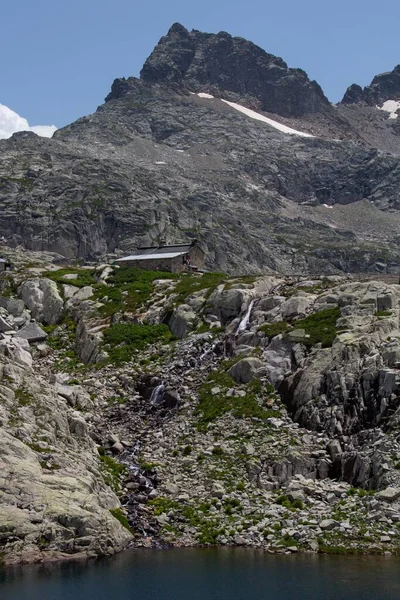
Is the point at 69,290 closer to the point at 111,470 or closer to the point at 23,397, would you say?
Answer: the point at 23,397

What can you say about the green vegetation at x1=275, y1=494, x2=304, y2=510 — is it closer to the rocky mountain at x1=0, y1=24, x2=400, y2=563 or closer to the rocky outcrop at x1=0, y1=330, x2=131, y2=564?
the rocky mountain at x1=0, y1=24, x2=400, y2=563

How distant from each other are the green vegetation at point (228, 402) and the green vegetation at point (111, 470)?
8330 millimetres

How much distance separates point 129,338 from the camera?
7769 centimetres

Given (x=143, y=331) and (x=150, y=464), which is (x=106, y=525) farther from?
(x=143, y=331)

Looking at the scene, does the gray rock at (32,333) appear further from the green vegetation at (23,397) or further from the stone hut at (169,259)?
the stone hut at (169,259)

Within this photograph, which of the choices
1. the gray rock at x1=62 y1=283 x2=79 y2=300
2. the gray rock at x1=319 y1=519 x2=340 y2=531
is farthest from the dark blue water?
the gray rock at x1=62 y1=283 x2=79 y2=300

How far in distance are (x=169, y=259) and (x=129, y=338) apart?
106 feet

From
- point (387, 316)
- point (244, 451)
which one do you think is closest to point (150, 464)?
point (244, 451)

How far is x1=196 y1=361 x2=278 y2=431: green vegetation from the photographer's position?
59803 mm

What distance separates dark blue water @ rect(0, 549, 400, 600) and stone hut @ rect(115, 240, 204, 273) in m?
68.0

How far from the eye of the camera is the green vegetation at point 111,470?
51125mm

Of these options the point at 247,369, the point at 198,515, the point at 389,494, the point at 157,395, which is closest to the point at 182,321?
the point at 157,395

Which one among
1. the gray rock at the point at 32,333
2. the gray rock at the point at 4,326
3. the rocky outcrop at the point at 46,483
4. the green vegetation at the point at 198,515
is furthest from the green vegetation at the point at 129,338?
the green vegetation at the point at 198,515

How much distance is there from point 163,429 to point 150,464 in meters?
6.15
